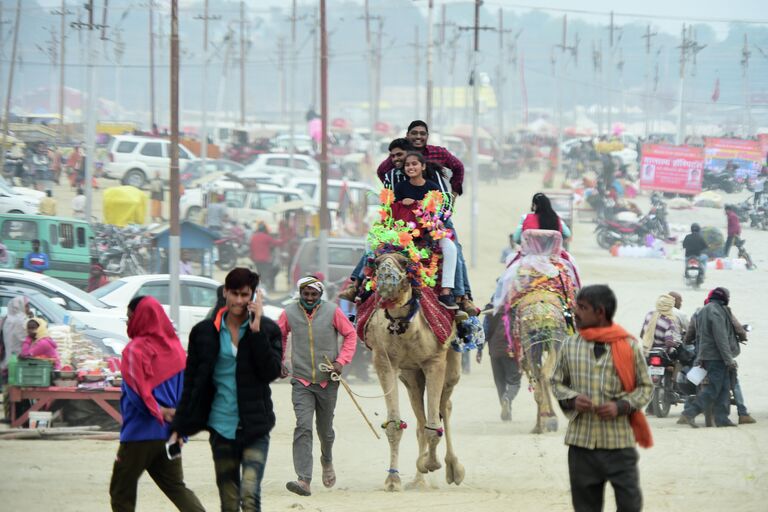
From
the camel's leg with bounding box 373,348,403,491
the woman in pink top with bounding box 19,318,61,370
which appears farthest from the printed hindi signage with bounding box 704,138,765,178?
the camel's leg with bounding box 373,348,403,491

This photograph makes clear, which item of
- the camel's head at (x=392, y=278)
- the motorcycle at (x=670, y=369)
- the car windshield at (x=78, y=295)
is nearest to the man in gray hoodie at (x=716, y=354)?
the motorcycle at (x=670, y=369)

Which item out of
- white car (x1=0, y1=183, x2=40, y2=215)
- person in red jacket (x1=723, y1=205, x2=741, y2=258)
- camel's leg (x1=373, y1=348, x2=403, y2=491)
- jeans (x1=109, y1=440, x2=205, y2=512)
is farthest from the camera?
person in red jacket (x1=723, y1=205, x2=741, y2=258)

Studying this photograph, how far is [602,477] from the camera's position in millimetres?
7637

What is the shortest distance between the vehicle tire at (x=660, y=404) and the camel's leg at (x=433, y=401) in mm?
5182

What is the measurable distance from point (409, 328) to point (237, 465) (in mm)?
3894

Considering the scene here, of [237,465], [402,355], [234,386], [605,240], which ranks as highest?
[234,386]

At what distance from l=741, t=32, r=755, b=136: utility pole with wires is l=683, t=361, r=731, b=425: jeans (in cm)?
2736

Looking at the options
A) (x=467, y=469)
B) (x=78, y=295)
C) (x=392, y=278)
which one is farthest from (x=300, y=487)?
(x=78, y=295)

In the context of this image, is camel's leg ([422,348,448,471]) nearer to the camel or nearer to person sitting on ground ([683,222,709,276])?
the camel

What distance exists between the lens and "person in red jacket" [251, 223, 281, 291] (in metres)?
32.9

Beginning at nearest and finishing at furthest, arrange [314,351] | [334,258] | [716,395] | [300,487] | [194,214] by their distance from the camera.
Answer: [300,487], [314,351], [716,395], [334,258], [194,214]

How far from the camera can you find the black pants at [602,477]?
7.58 metres

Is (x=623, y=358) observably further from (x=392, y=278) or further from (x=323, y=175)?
(x=323, y=175)

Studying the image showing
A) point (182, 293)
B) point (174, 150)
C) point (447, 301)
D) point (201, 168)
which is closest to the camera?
point (447, 301)
